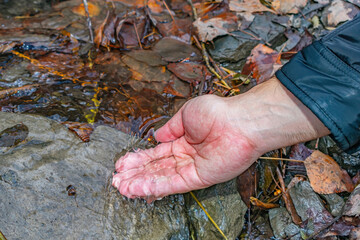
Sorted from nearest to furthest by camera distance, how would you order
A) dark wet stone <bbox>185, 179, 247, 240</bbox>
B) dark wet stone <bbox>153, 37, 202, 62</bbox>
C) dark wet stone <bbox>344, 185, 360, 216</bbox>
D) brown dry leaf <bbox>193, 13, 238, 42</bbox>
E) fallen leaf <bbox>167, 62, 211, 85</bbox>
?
dark wet stone <bbox>344, 185, 360, 216</bbox> → dark wet stone <bbox>185, 179, 247, 240</bbox> → fallen leaf <bbox>167, 62, 211, 85</bbox> → dark wet stone <bbox>153, 37, 202, 62</bbox> → brown dry leaf <bbox>193, 13, 238, 42</bbox>

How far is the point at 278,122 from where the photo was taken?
90.7 inches

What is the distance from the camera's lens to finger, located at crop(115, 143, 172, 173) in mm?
2463

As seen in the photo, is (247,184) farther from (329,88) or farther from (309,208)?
(329,88)

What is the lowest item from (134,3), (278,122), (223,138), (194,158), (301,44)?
(194,158)

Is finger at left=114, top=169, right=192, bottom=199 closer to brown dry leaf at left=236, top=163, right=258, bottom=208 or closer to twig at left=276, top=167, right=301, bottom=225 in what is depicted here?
brown dry leaf at left=236, top=163, right=258, bottom=208

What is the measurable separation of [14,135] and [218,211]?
1791 millimetres

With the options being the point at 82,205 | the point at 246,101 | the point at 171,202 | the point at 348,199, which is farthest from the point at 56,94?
the point at 348,199

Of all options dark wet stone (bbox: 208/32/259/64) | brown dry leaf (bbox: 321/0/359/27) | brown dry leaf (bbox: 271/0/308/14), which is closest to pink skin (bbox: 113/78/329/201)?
dark wet stone (bbox: 208/32/259/64)

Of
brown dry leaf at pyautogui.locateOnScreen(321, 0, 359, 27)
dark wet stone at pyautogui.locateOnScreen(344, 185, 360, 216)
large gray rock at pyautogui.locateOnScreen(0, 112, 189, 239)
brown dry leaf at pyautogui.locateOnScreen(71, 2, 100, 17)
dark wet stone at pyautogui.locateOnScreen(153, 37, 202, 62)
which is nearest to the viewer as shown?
large gray rock at pyautogui.locateOnScreen(0, 112, 189, 239)

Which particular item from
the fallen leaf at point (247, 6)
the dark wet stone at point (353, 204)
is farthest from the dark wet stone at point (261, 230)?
the fallen leaf at point (247, 6)

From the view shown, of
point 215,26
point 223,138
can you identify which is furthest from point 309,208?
point 215,26

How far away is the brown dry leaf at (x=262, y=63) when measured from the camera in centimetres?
337

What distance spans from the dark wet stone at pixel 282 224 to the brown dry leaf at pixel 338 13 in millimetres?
2829

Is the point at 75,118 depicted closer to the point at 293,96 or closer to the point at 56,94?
the point at 56,94
